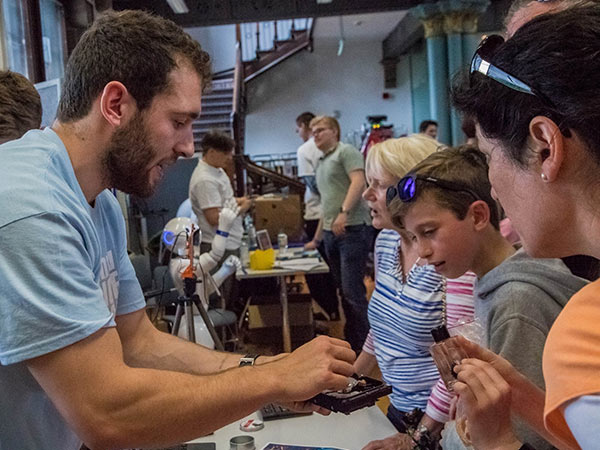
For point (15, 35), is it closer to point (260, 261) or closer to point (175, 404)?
point (260, 261)

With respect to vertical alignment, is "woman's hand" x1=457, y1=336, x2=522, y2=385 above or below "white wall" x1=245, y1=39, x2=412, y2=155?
below

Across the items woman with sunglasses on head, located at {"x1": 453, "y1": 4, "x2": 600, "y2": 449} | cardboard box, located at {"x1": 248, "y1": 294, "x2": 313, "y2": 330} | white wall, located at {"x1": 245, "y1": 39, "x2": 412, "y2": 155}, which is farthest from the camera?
white wall, located at {"x1": 245, "y1": 39, "x2": 412, "y2": 155}

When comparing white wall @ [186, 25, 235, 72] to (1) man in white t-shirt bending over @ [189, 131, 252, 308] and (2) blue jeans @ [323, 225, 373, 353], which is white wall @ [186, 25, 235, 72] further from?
(2) blue jeans @ [323, 225, 373, 353]

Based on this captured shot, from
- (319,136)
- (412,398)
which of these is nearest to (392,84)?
(319,136)

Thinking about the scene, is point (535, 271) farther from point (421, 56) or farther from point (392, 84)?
point (392, 84)

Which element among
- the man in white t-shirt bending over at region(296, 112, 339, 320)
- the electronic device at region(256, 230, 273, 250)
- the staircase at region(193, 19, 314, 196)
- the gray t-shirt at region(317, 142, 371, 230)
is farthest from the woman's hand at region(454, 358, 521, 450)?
the staircase at region(193, 19, 314, 196)

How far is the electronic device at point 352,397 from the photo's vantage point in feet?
4.28

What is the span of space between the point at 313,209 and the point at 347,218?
1.71m

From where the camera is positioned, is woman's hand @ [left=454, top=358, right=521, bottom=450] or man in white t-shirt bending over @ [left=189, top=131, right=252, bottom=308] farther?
man in white t-shirt bending over @ [left=189, top=131, right=252, bottom=308]

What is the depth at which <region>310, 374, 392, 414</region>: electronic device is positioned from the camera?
51.4 inches

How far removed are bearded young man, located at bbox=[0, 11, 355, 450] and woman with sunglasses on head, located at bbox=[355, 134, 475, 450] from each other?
0.45m

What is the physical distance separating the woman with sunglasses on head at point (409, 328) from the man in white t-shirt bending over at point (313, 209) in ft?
13.1

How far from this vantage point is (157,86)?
4.48 feet

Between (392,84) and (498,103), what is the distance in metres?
13.1
